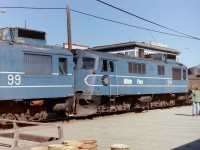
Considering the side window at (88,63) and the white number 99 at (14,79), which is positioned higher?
the side window at (88,63)

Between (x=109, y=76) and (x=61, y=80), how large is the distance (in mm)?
3442

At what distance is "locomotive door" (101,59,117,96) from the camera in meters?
18.6

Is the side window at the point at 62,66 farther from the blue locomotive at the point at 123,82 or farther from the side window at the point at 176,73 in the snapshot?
the side window at the point at 176,73

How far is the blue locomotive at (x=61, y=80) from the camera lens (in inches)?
576

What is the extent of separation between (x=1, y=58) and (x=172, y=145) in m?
8.46

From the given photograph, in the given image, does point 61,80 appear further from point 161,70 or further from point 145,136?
point 161,70

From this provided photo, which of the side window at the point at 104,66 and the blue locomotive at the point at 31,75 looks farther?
the side window at the point at 104,66

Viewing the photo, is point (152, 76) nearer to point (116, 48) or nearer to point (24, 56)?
point (24, 56)

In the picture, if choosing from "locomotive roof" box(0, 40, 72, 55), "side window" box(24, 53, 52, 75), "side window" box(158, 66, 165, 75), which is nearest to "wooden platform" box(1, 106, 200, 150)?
"side window" box(24, 53, 52, 75)

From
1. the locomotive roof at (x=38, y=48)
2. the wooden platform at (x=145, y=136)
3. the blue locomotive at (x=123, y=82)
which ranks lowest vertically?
the wooden platform at (x=145, y=136)

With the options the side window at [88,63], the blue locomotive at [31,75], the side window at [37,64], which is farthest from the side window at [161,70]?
the side window at [37,64]

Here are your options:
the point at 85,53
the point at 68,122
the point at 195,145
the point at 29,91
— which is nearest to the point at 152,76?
the point at 85,53

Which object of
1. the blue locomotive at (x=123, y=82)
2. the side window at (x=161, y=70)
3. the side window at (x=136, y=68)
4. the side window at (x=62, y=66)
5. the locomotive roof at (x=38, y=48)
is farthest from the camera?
the side window at (x=161, y=70)

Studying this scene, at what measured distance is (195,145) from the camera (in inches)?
369
